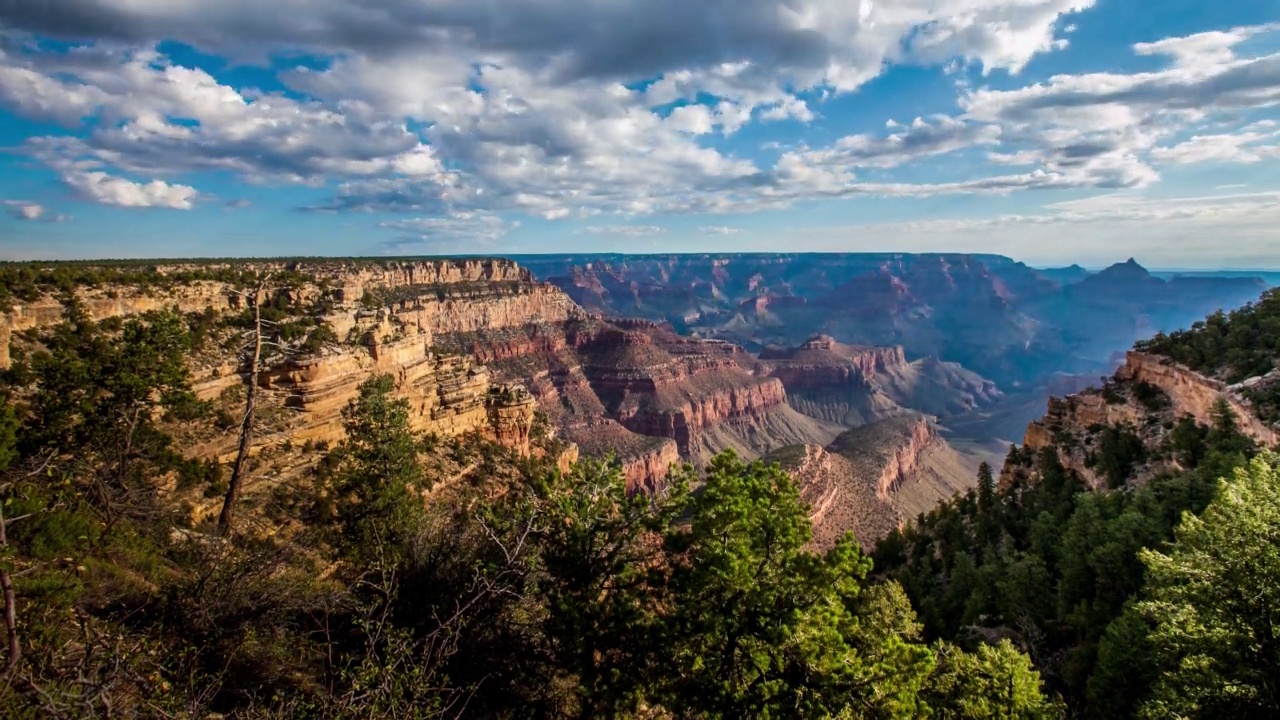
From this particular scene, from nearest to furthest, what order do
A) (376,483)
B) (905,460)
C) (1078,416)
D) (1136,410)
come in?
(376,483)
(1136,410)
(1078,416)
(905,460)

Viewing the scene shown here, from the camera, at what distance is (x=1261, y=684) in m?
11.5

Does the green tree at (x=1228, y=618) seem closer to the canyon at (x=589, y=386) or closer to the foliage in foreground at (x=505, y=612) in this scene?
the foliage in foreground at (x=505, y=612)

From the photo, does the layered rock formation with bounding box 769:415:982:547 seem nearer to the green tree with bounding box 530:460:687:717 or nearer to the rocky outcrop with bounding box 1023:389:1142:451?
the rocky outcrop with bounding box 1023:389:1142:451

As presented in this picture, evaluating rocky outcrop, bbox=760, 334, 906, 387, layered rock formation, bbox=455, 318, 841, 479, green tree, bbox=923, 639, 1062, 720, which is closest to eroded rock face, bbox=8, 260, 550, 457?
green tree, bbox=923, 639, 1062, 720

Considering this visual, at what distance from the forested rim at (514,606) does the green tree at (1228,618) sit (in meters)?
0.05

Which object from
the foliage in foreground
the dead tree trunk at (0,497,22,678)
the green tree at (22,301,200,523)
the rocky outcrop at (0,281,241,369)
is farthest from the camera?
the rocky outcrop at (0,281,241,369)

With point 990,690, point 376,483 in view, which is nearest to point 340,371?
point 376,483

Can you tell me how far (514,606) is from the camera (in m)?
13.1

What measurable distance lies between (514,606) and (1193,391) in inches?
1620

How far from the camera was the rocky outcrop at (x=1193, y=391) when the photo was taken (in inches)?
1085

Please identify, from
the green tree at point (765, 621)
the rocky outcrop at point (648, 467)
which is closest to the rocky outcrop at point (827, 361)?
the rocky outcrop at point (648, 467)

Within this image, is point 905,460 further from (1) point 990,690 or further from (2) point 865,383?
(2) point 865,383

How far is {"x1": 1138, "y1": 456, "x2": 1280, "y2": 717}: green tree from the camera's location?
37.8 feet

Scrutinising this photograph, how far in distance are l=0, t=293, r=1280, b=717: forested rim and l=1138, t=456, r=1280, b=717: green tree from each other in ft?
0.16
